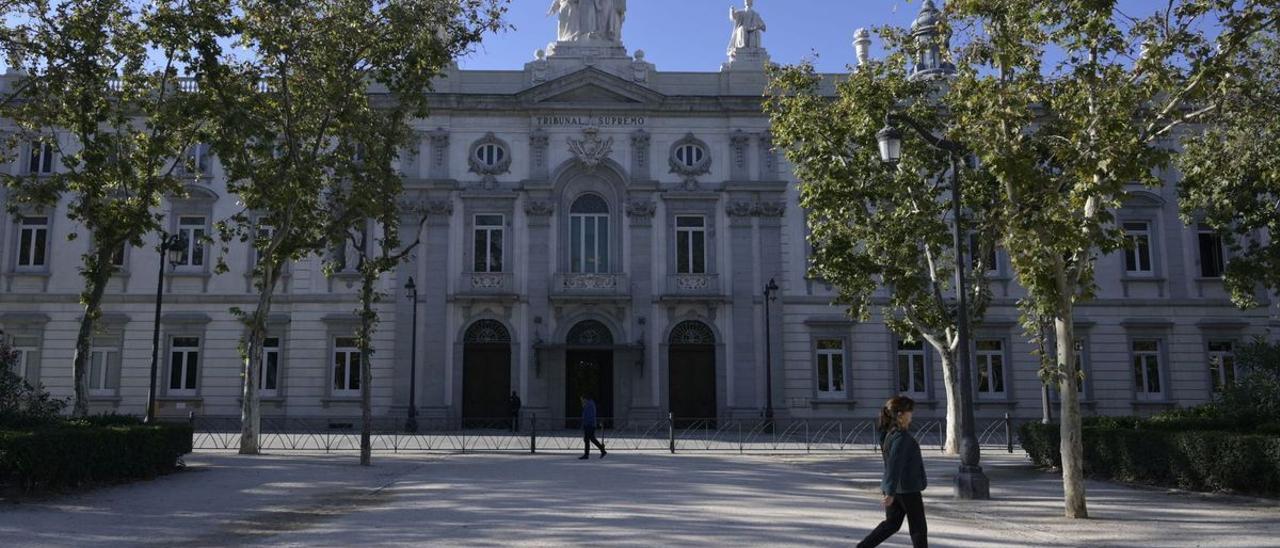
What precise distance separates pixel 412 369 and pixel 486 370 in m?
2.61

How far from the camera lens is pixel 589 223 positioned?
3472cm

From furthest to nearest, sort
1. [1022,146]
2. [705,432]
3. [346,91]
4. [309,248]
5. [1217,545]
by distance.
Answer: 1. [705,432]
2. [309,248]
3. [346,91]
4. [1022,146]
5. [1217,545]

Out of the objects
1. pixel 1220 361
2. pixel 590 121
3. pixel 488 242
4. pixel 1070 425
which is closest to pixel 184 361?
pixel 488 242

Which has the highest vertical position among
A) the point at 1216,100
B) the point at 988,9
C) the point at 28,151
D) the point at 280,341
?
the point at 28,151

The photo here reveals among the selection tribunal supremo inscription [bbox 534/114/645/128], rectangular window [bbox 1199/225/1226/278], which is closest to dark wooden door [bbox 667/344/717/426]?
tribunal supremo inscription [bbox 534/114/645/128]

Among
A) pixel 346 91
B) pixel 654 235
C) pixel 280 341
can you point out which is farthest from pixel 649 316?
pixel 346 91

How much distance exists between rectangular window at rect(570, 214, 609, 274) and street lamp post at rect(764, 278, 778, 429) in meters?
5.76

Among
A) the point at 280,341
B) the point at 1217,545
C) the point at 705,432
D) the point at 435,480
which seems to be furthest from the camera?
the point at 280,341

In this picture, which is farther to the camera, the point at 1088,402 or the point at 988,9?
the point at 1088,402

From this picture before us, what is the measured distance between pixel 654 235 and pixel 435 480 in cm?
1839

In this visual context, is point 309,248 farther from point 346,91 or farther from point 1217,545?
point 1217,545

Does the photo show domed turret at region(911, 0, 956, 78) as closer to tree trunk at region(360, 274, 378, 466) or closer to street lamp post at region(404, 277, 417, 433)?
tree trunk at region(360, 274, 378, 466)

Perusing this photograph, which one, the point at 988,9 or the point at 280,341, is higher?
the point at 988,9

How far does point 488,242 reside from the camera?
34.2 m
